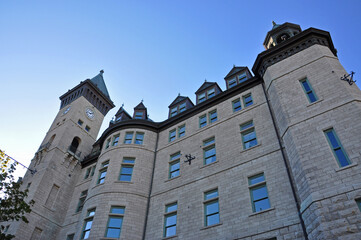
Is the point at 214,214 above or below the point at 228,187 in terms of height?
below

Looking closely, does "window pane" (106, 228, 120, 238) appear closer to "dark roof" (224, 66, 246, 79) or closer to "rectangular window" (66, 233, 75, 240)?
"rectangular window" (66, 233, 75, 240)

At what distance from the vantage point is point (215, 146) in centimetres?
2119

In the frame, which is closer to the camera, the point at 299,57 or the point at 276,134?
the point at 276,134

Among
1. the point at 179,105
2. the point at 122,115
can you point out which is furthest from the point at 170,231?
the point at 122,115

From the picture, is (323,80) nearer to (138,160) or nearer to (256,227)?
(256,227)

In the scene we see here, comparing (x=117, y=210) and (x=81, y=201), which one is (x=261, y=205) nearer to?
(x=117, y=210)

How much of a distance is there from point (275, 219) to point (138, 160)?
1228 centimetres

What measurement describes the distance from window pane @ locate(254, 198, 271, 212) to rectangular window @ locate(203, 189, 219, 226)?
2.44 metres

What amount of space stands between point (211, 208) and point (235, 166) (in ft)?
9.94

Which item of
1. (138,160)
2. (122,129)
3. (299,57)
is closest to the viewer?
(299,57)

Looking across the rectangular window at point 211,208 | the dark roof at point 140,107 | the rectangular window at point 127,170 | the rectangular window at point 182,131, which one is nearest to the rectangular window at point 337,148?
the rectangular window at point 211,208

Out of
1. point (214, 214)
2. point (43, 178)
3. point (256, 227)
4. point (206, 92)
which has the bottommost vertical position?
point (256, 227)

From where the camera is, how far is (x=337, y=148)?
14.2 meters

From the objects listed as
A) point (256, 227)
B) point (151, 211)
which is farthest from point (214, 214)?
point (151, 211)
